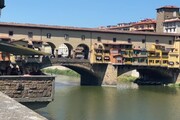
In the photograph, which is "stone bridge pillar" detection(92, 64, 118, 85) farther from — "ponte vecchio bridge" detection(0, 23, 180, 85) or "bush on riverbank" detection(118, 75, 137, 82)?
"bush on riverbank" detection(118, 75, 137, 82)

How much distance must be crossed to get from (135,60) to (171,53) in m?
6.38

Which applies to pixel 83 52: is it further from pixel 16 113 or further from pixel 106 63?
pixel 16 113

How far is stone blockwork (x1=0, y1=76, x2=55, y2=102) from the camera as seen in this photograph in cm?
1474

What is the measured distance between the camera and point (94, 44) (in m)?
51.8

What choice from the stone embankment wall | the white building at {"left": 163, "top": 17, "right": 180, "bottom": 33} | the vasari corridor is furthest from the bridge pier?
the stone embankment wall

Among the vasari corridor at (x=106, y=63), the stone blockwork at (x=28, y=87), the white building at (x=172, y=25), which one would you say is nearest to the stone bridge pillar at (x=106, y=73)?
the vasari corridor at (x=106, y=63)

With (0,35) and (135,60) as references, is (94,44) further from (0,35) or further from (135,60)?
(0,35)

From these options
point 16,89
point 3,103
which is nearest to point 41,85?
point 16,89

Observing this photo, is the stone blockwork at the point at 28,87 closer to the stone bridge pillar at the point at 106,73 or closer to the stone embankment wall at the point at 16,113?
the stone embankment wall at the point at 16,113

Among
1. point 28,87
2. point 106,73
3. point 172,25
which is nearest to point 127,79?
point 106,73

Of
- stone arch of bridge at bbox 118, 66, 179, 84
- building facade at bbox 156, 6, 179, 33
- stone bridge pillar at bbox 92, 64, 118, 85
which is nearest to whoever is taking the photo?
stone bridge pillar at bbox 92, 64, 118, 85

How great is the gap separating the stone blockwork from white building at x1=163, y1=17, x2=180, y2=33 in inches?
2377

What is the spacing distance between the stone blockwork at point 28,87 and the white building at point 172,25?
198 ft

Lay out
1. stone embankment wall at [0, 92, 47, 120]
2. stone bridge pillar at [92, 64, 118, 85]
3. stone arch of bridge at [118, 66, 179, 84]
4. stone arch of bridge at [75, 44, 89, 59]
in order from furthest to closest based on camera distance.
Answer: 1. stone arch of bridge at [118, 66, 179, 84]
2. stone arch of bridge at [75, 44, 89, 59]
3. stone bridge pillar at [92, 64, 118, 85]
4. stone embankment wall at [0, 92, 47, 120]
